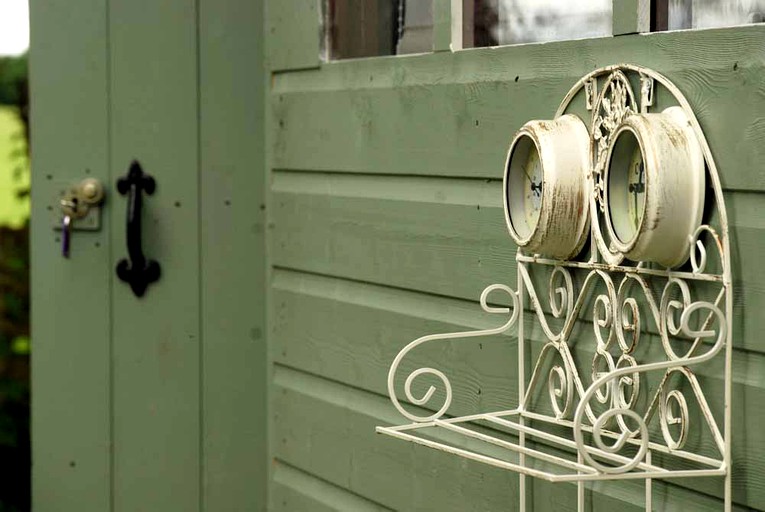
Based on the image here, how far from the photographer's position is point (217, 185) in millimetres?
2574

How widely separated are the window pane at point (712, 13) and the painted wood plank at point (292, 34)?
3.17 ft

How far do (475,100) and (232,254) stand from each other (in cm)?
87

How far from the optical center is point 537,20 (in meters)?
1.76

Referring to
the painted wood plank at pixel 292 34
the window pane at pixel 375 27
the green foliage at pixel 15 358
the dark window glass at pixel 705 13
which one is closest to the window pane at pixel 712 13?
the dark window glass at pixel 705 13

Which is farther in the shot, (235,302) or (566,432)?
(235,302)

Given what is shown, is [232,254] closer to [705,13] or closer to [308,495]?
[308,495]

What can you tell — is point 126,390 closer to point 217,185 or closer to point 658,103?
point 217,185

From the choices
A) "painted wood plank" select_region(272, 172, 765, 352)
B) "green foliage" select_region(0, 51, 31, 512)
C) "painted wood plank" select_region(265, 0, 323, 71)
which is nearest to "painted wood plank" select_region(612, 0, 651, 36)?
"painted wood plank" select_region(272, 172, 765, 352)

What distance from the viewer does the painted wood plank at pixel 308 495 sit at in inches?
89.4

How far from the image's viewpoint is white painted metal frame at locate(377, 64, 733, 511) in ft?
4.58

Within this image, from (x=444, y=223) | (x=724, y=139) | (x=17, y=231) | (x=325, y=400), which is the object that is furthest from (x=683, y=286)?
(x=17, y=231)

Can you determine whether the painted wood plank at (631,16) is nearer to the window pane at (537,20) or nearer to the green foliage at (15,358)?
the window pane at (537,20)

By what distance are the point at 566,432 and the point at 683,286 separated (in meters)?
0.36

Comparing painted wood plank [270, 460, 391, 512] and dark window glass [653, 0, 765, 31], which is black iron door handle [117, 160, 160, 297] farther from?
dark window glass [653, 0, 765, 31]
